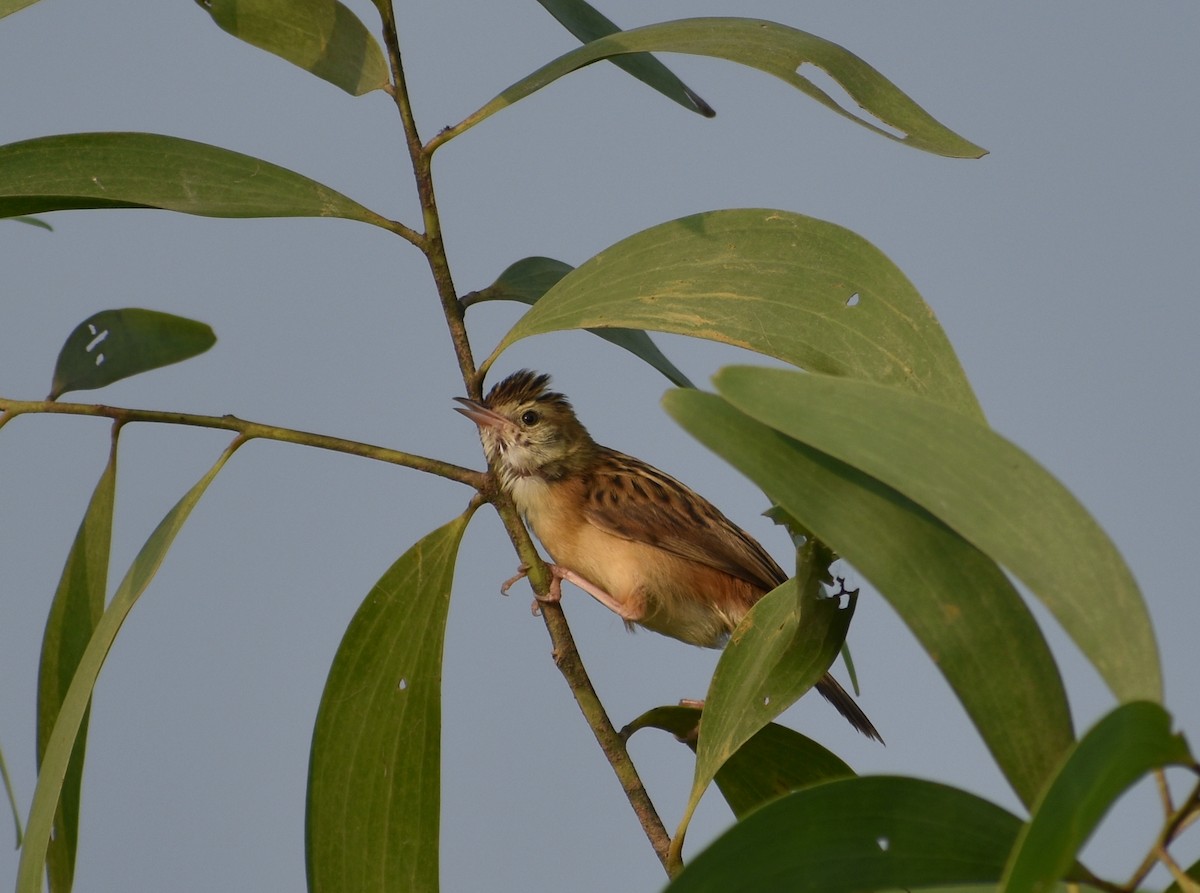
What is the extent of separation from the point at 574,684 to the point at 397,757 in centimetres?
23

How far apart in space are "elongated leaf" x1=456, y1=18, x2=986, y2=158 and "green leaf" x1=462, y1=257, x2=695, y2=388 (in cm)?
35

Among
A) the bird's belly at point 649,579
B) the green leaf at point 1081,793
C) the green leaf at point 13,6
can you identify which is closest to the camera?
the green leaf at point 1081,793

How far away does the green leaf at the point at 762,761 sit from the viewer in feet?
5.34

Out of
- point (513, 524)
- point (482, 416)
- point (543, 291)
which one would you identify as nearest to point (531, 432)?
point (482, 416)

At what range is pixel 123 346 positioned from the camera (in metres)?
1.81

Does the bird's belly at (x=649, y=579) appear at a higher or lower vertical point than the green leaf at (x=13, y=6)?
lower

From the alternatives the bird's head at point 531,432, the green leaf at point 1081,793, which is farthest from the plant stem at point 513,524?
the bird's head at point 531,432

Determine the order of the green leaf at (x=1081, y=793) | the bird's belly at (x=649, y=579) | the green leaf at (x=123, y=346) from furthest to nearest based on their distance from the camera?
1. the bird's belly at (x=649, y=579)
2. the green leaf at (x=123, y=346)
3. the green leaf at (x=1081, y=793)

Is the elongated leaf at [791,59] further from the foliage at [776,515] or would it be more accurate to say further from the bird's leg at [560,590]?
the bird's leg at [560,590]

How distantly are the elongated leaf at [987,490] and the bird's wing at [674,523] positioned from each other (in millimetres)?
1750

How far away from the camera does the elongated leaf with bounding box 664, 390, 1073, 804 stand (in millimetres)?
965

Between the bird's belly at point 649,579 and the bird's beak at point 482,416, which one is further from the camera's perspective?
the bird's belly at point 649,579

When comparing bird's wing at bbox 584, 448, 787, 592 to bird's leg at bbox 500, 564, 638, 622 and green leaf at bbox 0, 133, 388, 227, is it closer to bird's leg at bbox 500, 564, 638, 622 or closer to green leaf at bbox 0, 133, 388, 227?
bird's leg at bbox 500, 564, 638, 622

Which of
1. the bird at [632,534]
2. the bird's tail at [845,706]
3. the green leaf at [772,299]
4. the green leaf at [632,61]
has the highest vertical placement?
the green leaf at [632,61]
